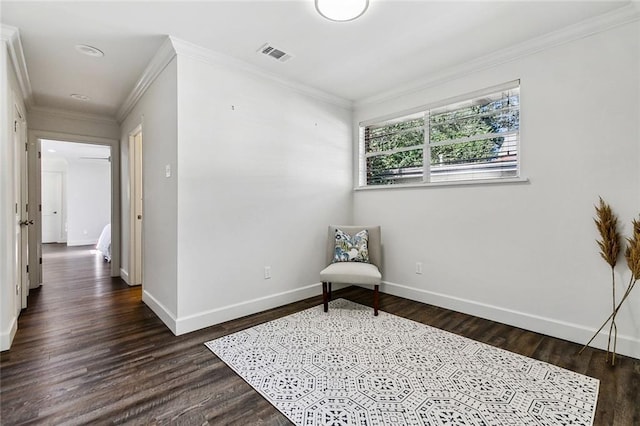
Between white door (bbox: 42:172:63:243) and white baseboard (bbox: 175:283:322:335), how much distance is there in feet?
30.4

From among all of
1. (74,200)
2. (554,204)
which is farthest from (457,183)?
(74,200)

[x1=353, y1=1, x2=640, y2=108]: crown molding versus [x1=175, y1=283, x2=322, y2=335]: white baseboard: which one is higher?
[x1=353, y1=1, x2=640, y2=108]: crown molding

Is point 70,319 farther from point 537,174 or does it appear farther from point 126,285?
point 537,174

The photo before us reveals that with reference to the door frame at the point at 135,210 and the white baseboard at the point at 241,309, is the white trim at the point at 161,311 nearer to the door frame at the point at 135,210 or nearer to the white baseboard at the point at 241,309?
the white baseboard at the point at 241,309

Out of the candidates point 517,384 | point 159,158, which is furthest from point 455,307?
point 159,158

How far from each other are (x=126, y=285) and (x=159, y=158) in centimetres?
232

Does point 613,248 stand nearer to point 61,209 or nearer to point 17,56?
point 17,56

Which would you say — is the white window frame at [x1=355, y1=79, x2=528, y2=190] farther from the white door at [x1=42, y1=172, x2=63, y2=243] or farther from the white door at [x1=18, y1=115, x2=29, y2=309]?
the white door at [x1=42, y1=172, x2=63, y2=243]

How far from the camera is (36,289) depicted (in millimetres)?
3961

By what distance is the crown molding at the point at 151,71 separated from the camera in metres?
2.57

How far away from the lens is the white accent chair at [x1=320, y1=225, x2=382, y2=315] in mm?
2953

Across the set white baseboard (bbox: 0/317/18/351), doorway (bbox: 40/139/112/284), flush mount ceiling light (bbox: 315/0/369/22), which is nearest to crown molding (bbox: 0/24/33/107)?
white baseboard (bbox: 0/317/18/351)

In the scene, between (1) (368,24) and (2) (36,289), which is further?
(2) (36,289)

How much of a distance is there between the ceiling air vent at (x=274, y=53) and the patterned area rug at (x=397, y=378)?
2.57 meters
